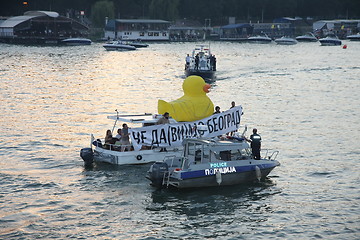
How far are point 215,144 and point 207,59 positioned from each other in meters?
56.4

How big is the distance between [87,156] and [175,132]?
5886mm

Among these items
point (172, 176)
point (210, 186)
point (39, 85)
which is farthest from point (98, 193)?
point (39, 85)

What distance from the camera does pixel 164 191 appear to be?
3198 centimetres

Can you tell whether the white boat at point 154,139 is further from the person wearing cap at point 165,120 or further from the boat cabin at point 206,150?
the boat cabin at point 206,150

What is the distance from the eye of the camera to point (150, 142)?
35562 mm

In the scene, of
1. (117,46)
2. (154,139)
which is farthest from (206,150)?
(117,46)

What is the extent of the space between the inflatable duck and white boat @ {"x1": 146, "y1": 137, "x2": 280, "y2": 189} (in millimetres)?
5311

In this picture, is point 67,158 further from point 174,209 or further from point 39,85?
point 39,85

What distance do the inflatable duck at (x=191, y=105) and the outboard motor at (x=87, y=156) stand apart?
18.0 ft

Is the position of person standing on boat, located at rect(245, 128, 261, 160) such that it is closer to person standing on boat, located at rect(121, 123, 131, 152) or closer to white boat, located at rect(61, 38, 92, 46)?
person standing on boat, located at rect(121, 123, 131, 152)

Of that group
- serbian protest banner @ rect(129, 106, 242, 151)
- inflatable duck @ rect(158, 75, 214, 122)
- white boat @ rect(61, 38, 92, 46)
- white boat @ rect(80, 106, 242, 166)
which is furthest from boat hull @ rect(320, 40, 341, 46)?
serbian protest banner @ rect(129, 106, 242, 151)

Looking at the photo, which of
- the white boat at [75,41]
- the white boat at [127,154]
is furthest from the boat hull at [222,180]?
the white boat at [75,41]

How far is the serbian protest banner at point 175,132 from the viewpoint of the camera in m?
35.3

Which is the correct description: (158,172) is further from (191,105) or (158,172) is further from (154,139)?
(191,105)
